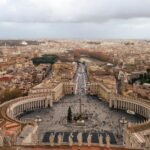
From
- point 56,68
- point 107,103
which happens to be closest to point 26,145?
point 107,103

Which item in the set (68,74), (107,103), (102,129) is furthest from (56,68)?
(102,129)

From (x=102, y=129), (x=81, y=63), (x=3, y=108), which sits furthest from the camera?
(x=81, y=63)

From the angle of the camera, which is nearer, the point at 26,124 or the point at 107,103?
the point at 26,124

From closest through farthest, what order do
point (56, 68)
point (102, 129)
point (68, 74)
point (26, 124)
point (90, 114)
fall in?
point (26, 124)
point (102, 129)
point (90, 114)
point (68, 74)
point (56, 68)

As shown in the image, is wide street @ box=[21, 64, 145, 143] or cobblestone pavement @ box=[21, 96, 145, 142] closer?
wide street @ box=[21, 64, 145, 143]

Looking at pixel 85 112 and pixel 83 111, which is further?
pixel 83 111

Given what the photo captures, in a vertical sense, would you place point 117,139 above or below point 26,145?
below

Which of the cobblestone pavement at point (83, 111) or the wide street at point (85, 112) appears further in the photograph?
the cobblestone pavement at point (83, 111)

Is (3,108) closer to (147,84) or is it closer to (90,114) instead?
(90,114)

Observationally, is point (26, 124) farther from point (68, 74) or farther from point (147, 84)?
point (68, 74)
